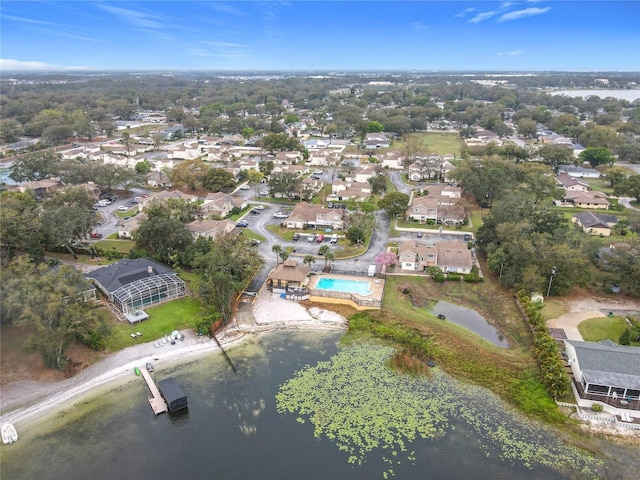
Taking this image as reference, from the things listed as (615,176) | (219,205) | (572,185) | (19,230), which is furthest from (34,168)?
(615,176)

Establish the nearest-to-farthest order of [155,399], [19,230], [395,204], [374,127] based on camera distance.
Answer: [155,399] < [19,230] < [395,204] < [374,127]

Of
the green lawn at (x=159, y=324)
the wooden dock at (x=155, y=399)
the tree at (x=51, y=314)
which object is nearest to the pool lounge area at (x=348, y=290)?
the green lawn at (x=159, y=324)

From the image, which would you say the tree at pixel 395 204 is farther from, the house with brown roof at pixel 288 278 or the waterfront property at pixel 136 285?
the waterfront property at pixel 136 285

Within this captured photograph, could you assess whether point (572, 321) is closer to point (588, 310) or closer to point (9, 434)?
point (588, 310)

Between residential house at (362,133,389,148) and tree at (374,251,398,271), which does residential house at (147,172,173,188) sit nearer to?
tree at (374,251,398,271)

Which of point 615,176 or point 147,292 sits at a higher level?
point 615,176

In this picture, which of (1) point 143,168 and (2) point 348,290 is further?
(1) point 143,168

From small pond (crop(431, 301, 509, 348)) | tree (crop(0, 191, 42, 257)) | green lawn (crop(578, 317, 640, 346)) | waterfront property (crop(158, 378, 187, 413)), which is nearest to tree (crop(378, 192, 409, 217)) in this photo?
small pond (crop(431, 301, 509, 348))
